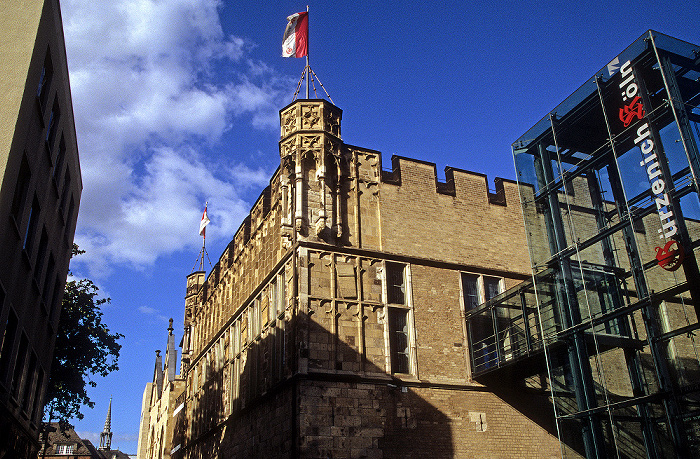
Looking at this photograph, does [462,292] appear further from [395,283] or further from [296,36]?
[296,36]

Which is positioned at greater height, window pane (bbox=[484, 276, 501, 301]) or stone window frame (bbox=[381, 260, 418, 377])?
window pane (bbox=[484, 276, 501, 301])

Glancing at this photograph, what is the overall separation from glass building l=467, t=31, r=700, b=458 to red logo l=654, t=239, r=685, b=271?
Result: 31 mm

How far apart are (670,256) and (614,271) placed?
2573mm

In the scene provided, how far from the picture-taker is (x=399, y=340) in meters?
19.6

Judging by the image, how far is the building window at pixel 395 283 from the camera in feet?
66.0

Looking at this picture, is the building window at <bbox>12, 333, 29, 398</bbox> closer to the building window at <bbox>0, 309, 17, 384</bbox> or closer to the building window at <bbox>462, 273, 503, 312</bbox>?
the building window at <bbox>0, 309, 17, 384</bbox>

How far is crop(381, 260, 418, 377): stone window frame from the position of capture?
62.4ft

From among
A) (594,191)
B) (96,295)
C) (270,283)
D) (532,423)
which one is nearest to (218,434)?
(270,283)

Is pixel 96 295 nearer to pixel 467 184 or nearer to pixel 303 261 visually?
pixel 303 261

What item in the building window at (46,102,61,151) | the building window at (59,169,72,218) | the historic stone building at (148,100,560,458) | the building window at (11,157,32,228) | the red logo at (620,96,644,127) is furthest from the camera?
the building window at (59,169,72,218)

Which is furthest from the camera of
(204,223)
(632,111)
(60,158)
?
(204,223)

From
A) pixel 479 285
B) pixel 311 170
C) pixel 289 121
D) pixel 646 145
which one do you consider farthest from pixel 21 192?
pixel 646 145

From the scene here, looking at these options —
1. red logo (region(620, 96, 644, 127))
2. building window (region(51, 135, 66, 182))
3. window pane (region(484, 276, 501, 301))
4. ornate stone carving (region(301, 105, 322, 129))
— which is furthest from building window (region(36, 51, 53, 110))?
window pane (region(484, 276, 501, 301))

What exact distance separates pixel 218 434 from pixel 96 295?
9.66 m
